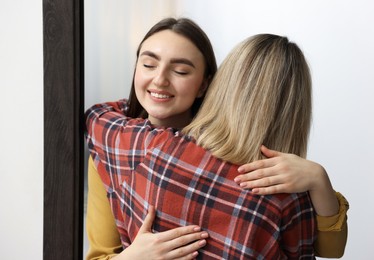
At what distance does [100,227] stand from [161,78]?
28cm

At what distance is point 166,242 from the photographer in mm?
667

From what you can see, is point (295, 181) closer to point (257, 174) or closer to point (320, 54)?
point (257, 174)

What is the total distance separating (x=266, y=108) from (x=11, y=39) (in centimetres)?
48

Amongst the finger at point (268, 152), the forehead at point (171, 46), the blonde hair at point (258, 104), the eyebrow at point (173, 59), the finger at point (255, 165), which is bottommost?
the finger at point (255, 165)

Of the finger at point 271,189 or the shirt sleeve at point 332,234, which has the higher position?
the finger at point 271,189

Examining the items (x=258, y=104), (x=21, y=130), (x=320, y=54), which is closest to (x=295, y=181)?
(x=258, y=104)

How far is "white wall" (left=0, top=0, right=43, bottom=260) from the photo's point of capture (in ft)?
2.63

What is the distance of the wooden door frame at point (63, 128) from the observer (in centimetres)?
76

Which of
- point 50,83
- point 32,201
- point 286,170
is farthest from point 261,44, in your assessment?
point 32,201

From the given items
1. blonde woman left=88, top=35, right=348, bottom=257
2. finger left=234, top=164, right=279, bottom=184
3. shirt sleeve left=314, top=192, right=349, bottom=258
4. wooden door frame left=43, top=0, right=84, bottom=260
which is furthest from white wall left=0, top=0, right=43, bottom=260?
shirt sleeve left=314, top=192, right=349, bottom=258

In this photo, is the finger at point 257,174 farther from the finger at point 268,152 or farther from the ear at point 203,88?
the ear at point 203,88

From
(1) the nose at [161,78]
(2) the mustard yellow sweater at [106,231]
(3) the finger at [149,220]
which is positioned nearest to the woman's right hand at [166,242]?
(3) the finger at [149,220]

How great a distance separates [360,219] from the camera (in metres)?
1.03

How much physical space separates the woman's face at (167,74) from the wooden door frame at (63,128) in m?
0.11
